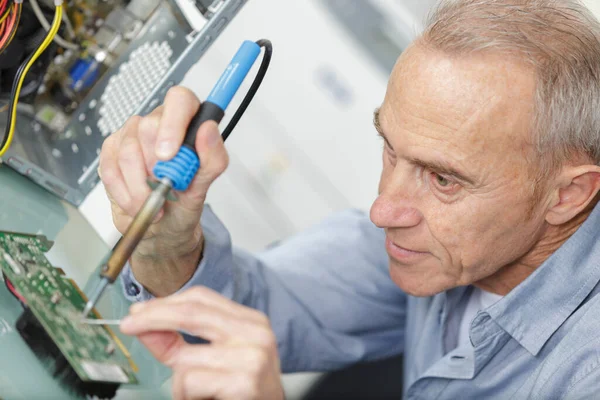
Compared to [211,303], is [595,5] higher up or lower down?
higher up

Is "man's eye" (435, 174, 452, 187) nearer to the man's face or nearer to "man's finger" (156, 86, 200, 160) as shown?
the man's face

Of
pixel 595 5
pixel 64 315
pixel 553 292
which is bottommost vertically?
pixel 553 292

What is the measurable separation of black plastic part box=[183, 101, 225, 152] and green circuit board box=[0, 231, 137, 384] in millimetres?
232

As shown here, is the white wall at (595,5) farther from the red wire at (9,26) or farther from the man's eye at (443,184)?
the red wire at (9,26)

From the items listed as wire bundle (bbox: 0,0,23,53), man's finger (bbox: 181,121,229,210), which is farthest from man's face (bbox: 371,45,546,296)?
wire bundle (bbox: 0,0,23,53)

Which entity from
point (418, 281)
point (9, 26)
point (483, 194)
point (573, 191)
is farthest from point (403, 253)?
point (9, 26)

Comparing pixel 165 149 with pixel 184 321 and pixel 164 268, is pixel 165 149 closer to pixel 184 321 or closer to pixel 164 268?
pixel 184 321

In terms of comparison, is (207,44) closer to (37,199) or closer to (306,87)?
(37,199)

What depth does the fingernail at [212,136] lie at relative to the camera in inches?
29.0

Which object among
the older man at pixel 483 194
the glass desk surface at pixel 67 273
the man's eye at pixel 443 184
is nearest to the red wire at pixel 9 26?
the glass desk surface at pixel 67 273

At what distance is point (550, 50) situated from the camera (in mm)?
929

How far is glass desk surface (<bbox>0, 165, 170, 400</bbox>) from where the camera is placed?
83 centimetres

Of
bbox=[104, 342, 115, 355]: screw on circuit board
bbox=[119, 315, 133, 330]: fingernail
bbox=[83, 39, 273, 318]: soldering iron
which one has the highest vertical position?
bbox=[83, 39, 273, 318]: soldering iron

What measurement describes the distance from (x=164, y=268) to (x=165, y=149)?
312mm
